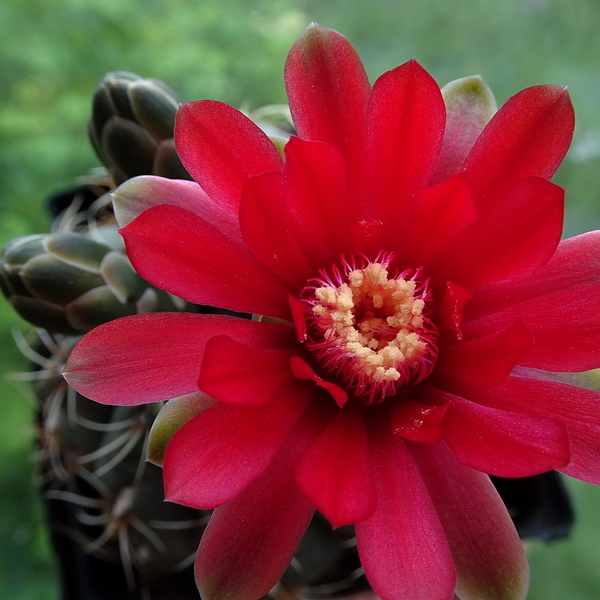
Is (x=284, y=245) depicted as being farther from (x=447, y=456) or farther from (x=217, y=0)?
(x=217, y=0)

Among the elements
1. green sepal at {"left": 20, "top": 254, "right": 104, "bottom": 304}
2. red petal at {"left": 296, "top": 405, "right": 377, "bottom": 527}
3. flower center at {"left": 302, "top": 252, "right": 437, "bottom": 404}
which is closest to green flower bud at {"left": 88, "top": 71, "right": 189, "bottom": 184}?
green sepal at {"left": 20, "top": 254, "right": 104, "bottom": 304}

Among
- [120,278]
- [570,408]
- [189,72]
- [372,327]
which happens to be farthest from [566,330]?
[189,72]

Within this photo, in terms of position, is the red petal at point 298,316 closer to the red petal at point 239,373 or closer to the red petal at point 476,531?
the red petal at point 239,373

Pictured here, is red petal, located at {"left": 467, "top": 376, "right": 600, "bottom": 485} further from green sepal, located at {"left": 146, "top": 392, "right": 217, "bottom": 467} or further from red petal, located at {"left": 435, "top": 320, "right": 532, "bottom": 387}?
green sepal, located at {"left": 146, "top": 392, "right": 217, "bottom": 467}

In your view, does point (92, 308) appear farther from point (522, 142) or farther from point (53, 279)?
point (522, 142)

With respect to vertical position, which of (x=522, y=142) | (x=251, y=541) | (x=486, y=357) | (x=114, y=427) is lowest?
(x=114, y=427)

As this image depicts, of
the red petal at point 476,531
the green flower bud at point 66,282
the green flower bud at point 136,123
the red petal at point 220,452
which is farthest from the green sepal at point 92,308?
the red petal at point 476,531
